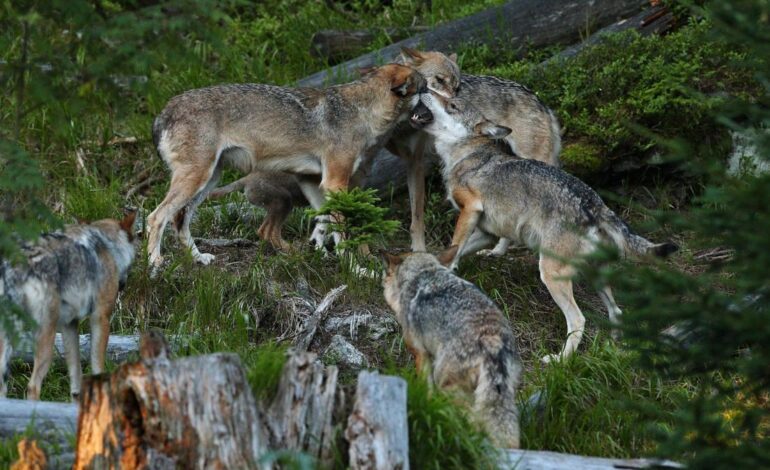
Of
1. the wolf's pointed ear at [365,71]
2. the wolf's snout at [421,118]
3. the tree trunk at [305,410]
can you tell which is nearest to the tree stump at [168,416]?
the tree trunk at [305,410]

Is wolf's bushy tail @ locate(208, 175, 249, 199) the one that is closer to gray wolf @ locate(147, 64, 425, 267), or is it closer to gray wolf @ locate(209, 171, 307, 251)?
gray wolf @ locate(209, 171, 307, 251)

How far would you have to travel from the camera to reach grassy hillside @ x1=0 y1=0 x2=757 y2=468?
760 cm

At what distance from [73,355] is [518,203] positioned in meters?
3.77

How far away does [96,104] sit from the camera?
21.8 feet

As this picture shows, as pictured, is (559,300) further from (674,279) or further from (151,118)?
(151,118)

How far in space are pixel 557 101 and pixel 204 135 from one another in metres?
3.76

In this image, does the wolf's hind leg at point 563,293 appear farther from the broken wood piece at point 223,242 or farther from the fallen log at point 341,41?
the fallen log at point 341,41

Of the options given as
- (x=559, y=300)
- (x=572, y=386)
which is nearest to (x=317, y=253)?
(x=559, y=300)

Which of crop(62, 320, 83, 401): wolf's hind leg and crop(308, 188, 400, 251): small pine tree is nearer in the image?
crop(62, 320, 83, 401): wolf's hind leg

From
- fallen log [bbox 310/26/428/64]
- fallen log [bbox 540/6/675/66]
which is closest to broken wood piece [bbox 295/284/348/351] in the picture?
fallen log [bbox 540/6/675/66]

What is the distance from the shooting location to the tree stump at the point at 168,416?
526 centimetres

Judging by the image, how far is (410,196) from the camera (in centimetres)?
1123

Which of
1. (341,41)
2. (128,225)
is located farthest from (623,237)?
(341,41)

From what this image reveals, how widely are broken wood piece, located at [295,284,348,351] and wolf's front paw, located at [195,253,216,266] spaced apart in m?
1.33
